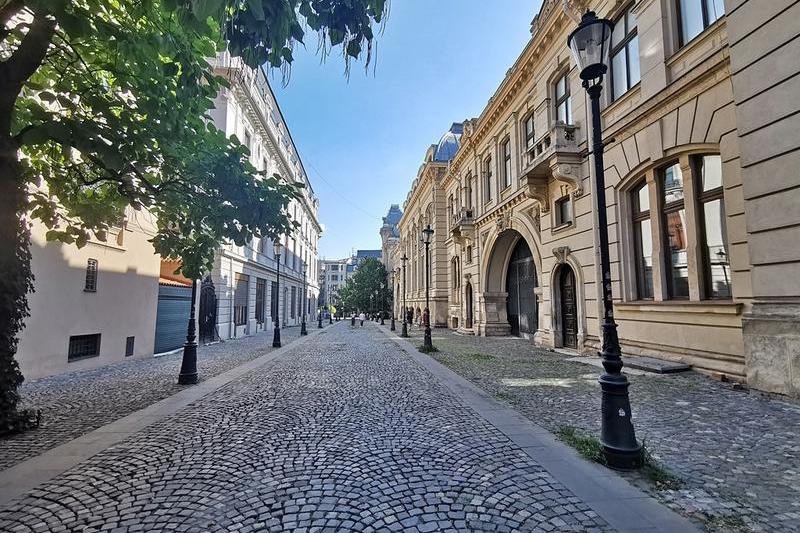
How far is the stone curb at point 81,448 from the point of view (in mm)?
3893

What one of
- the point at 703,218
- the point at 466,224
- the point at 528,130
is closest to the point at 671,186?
the point at 703,218

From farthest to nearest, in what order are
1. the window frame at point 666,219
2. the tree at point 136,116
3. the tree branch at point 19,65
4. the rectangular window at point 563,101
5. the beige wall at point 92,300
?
the rectangular window at point 563,101
the window frame at point 666,219
the beige wall at point 92,300
the tree branch at point 19,65
the tree at point 136,116

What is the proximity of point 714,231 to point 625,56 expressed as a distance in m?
6.14

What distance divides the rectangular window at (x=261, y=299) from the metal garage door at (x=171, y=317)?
34.1 feet

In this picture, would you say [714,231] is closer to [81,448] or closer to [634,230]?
[634,230]

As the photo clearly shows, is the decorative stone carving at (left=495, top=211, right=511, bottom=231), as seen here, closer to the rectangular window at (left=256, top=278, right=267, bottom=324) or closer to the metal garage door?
the metal garage door

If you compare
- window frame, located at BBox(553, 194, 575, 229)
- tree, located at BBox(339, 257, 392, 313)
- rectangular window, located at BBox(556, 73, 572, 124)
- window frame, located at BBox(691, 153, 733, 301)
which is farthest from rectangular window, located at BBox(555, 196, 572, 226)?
tree, located at BBox(339, 257, 392, 313)

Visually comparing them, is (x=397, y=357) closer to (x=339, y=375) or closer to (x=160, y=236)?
(x=339, y=375)

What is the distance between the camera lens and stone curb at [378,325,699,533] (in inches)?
122

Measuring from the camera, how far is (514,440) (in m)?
5.08

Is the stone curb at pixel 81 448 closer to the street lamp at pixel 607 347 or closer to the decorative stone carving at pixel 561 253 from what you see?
the street lamp at pixel 607 347

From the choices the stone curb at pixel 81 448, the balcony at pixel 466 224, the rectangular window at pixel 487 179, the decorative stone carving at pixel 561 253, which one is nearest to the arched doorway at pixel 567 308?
the decorative stone carving at pixel 561 253

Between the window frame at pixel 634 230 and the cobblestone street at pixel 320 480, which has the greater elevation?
the window frame at pixel 634 230

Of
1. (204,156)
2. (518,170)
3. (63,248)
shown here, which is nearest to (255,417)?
(204,156)
